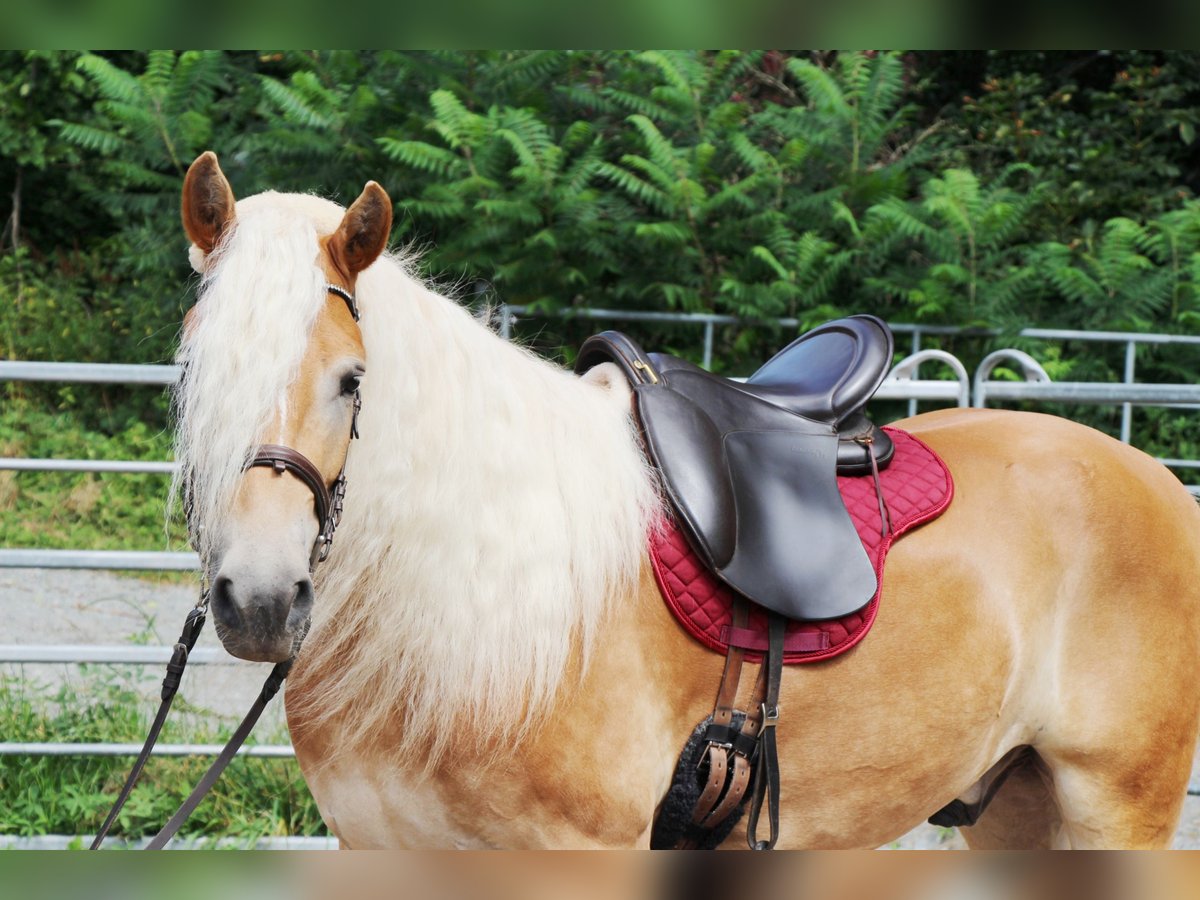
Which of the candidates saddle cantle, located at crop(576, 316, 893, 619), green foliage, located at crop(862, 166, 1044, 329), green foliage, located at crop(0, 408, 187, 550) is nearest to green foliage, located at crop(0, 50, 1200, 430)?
green foliage, located at crop(862, 166, 1044, 329)

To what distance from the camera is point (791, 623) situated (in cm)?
195

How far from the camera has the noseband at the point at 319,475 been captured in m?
1.46

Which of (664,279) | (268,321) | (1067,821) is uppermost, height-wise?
(268,321)

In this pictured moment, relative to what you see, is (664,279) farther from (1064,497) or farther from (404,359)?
(404,359)

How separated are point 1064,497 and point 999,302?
237 inches

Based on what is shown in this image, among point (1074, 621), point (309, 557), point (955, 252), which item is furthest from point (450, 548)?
point (955, 252)

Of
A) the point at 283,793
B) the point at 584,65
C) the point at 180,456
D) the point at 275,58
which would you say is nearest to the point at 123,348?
the point at 275,58

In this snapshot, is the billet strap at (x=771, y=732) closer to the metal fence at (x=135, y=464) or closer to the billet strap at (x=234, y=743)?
the billet strap at (x=234, y=743)

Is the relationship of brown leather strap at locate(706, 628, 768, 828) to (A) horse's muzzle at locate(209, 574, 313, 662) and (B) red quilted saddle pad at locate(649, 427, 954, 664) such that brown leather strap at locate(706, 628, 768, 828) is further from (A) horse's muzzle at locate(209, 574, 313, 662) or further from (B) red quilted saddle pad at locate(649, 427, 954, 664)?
(A) horse's muzzle at locate(209, 574, 313, 662)

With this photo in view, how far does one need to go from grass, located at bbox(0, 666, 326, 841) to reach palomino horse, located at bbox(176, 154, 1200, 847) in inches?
68.0

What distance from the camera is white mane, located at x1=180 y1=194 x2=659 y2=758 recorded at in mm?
1702

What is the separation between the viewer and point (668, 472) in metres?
1.96

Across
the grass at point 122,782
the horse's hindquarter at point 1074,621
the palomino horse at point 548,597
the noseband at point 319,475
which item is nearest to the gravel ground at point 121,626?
the grass at point 122,782

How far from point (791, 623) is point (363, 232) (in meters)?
0.97
